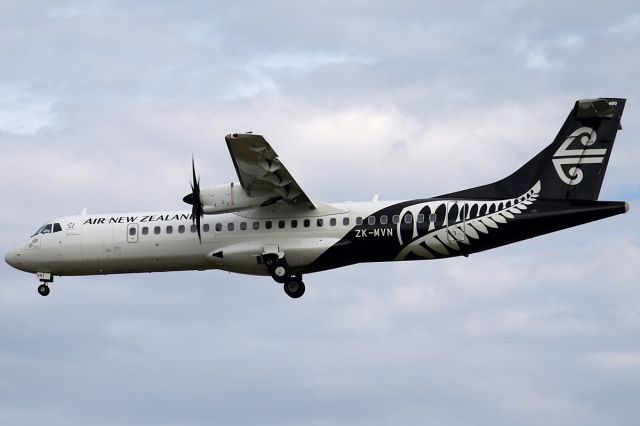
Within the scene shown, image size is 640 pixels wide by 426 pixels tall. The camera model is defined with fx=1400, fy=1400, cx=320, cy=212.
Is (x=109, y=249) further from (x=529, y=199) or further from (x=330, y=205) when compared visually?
(x=529, y=199)

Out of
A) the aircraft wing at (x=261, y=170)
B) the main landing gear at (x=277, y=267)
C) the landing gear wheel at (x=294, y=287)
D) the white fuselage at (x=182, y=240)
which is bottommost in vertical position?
the landing gear wheel at (x=294, y=287)

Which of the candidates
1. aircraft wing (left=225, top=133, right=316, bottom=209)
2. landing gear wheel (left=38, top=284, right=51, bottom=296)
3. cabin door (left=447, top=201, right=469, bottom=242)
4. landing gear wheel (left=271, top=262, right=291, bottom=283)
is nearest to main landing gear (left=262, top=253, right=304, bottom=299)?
landing gear wheel (left=271, top=262, right=291, bottom=283)

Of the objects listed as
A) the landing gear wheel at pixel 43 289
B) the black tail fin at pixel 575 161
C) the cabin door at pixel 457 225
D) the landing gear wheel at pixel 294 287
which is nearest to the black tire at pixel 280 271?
the landing gear wheel at pixel 294 287

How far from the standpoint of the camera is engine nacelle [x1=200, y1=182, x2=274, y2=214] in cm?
4553

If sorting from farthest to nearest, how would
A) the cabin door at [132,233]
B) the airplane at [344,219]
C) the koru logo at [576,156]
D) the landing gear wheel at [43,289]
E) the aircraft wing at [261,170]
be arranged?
1. the landing gear wheel at [43,289]
2. the cabin door at [132,233]
3. the koru logo at [576,156]
4. the airplane at [344,219]
5. the aircraft wing at [261,170]

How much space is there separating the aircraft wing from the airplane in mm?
33

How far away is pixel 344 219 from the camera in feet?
153

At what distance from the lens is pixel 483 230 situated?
45.2m

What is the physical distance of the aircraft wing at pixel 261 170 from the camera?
4341 cm

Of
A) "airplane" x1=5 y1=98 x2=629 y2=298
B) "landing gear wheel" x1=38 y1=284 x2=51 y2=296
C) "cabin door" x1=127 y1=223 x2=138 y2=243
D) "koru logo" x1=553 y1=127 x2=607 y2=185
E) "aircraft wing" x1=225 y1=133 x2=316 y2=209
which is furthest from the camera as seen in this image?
"landing gear wheel" x1=38 y1=284 x2=51 y2=296

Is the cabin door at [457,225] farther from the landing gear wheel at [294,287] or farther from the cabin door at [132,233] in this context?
the cabin door at [132,233]

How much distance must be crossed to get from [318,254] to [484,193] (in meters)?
5.87

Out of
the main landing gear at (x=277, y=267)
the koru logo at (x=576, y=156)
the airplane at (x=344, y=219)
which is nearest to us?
the airplane at (x=344, y=219)

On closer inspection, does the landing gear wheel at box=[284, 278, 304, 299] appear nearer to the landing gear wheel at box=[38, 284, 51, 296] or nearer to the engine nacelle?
the engine nacelle
